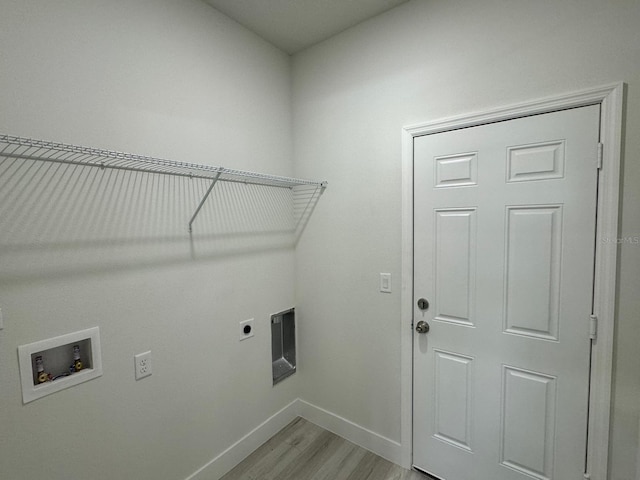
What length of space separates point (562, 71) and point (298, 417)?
2747 millimetres

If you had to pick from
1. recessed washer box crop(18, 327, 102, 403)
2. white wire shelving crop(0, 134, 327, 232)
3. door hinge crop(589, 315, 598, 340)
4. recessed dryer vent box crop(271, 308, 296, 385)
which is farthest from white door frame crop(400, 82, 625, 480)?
recessed washer box crop(18, 327, 102, 403)

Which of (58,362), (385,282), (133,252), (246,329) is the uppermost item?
(133,252)

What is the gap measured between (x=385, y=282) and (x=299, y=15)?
1733 mm

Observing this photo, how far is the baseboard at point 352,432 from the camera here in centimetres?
198

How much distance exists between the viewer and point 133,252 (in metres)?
1.48

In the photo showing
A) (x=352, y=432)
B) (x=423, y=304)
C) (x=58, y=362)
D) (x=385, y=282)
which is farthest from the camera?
(x=352, y=432)

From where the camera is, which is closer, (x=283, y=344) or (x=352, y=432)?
(x=352, y=432)

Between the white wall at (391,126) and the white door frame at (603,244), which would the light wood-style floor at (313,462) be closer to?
the white wall at (391,126)

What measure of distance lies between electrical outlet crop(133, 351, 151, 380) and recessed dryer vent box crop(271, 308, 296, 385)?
889 mm

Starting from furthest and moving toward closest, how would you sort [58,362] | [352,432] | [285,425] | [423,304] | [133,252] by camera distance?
[285,425] → [352,432] → [423,304] → [133,252] → [58,362]

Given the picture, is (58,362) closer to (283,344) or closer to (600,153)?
(283,344)

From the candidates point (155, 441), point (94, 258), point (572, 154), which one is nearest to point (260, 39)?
point (94, 258)

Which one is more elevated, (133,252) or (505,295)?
(133,252)

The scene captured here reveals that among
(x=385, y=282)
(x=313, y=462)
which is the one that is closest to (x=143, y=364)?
(x=313, y=462)
